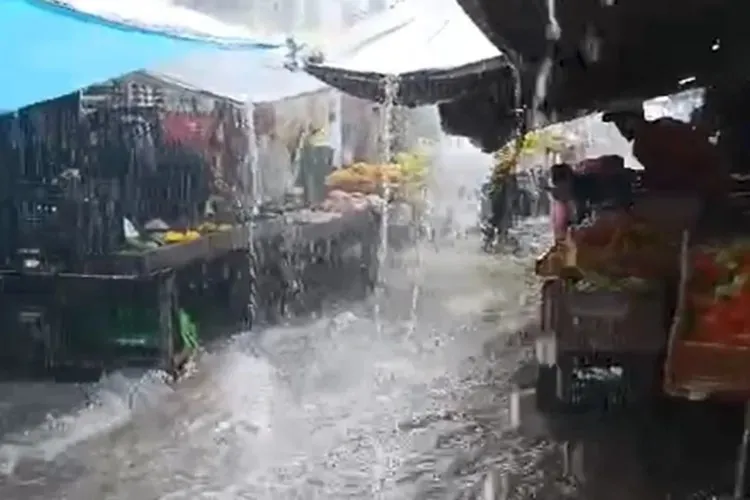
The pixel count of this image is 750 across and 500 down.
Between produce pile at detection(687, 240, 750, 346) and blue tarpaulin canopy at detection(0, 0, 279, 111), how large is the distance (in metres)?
3.86

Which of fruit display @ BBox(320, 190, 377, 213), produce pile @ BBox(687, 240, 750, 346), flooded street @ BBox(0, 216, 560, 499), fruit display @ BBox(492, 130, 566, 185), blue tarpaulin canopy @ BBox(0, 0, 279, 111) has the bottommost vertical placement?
flooded street @ BBox(0, 216, 560, 499)

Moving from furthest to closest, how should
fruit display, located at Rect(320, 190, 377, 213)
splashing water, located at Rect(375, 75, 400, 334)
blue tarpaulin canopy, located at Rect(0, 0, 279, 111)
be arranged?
fruit display, located at Rect(320, 190, 377, 213) < splashing water, located at Rect(375, 75, 400, 334) < blue tarpaulin canopy, located at Rect(0, 0, 279, 111)

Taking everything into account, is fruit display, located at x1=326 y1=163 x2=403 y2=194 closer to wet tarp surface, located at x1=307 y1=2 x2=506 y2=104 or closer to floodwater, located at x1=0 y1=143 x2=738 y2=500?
wet tarp surface, located at x1=307 y1=2 x2=506 y2=104

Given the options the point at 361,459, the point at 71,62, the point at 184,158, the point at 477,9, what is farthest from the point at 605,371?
the point at 184,158

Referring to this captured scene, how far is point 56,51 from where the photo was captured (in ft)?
22.5

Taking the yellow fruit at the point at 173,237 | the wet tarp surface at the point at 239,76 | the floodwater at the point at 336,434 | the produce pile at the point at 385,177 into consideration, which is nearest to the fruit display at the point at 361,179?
the produce pile at the point at 385,177

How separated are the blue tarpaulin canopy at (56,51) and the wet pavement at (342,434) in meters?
1.91

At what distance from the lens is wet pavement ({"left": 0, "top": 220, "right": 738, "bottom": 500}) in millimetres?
5176

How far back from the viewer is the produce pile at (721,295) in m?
4.52

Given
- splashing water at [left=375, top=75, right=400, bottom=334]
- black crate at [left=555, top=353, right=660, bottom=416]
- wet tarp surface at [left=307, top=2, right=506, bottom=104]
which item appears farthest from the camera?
splashing water at [left=375, top=75, right=400, bottom=334]

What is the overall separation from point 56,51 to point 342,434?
2.95 m

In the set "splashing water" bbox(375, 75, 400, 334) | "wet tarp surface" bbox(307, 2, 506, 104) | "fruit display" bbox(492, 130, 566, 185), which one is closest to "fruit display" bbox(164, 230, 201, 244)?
"wet tarp surface" bbox(307, 2, 506, 104)

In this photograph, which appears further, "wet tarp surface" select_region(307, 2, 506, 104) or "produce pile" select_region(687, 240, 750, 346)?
"wet tarp surface" select_region(307, 2, 506, 104)

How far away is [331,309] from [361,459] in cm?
477
